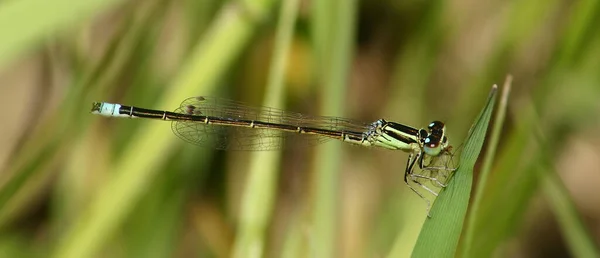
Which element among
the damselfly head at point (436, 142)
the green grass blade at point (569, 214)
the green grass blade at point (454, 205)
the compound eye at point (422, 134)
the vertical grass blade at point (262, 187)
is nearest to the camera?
the green grass blade at point (454, 205)

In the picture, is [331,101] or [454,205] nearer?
[454,205]

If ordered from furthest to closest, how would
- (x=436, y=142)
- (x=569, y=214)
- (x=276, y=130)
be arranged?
(x=276, y=130), (x=436, y=142), (x=569, y=214)

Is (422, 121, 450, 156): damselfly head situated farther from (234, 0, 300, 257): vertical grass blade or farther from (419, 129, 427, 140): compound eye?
(234, 0, 300, 257): vertical grass blade

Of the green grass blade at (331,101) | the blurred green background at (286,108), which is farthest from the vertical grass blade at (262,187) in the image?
the green grass blade at (331,101)

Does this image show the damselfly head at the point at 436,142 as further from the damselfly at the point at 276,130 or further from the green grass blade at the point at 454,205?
the green grass blade at the point at 454,205

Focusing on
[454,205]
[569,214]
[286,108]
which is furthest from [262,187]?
[286,108]

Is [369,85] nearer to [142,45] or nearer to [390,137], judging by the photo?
[390,137]

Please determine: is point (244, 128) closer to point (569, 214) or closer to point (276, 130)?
point (276, 130)

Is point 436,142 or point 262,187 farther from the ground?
point 436,142
